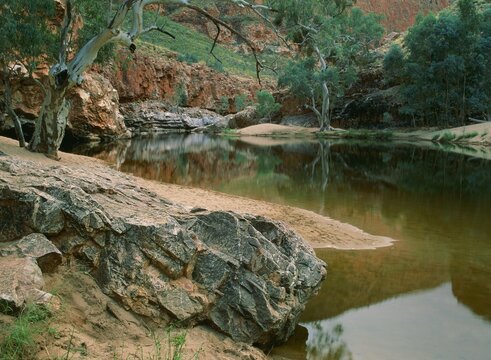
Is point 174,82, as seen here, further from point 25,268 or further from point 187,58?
point 25,268

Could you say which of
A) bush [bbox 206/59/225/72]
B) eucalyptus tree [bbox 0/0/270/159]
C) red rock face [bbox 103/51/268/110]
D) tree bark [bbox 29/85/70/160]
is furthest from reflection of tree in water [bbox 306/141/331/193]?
bush [bbox 206/59/225/72]

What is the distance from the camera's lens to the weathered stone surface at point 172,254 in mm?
4234

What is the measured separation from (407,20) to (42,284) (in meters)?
129

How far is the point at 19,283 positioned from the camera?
137 inches

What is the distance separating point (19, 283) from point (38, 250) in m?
0.47

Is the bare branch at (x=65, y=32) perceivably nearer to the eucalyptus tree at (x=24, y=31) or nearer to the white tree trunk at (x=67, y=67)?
the white tree trunk at (x=67, y=67)

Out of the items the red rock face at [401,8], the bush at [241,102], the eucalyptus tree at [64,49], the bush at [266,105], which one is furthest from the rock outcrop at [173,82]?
the red rock face at [401,8]

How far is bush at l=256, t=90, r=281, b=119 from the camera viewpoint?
185 feet

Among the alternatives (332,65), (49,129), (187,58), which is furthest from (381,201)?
(187,58)

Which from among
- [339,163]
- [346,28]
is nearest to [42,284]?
[339,163]

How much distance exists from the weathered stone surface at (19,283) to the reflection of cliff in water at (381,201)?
325 cm

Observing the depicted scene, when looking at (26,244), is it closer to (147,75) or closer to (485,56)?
(485,56)

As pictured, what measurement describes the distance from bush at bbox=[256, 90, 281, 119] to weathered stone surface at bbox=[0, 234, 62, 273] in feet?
173

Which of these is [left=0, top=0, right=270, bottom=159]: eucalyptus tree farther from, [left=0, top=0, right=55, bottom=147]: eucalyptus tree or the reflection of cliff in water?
the reflection of cliff in water
